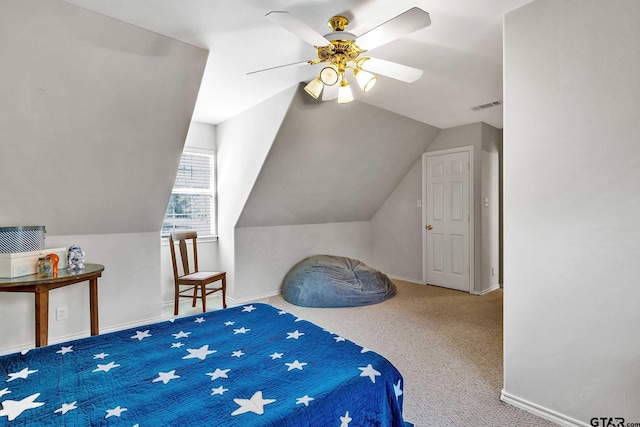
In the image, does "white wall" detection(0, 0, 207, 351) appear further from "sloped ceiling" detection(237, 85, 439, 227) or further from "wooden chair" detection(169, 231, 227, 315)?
"sloped ceiling" detection(237, 85, 439, 227)

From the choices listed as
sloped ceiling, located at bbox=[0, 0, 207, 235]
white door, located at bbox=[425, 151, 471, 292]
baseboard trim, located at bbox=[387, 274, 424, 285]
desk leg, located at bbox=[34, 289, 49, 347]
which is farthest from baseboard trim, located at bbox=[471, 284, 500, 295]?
desk leg, located at bbox=[34, 289, 49, 347]

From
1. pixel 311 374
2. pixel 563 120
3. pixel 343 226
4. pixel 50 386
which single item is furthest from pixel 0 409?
pixel 343 226

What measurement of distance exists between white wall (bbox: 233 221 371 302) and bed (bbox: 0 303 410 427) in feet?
8.14

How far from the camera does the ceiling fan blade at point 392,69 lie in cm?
213

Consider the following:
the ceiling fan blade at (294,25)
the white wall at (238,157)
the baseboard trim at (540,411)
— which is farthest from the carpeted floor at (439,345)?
the ceiling fan blade at (294,25)

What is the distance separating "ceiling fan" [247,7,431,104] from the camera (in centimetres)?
167

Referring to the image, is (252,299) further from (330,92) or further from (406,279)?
(330,92)

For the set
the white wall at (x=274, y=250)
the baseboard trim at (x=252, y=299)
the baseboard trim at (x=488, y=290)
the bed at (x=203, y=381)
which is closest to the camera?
the bed at (x=203, y=381)

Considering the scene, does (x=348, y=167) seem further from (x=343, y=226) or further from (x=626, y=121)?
(x=626, y=121)

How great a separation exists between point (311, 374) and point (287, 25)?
5.40ft

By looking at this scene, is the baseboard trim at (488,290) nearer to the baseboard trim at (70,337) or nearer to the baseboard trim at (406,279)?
the baseboard trim at (406,279)

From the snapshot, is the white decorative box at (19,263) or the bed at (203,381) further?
the white decorative box at (19,263)

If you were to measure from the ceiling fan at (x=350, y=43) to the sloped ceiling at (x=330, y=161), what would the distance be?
46.7 inches

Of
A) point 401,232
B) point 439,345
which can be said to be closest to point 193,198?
point 401,232
